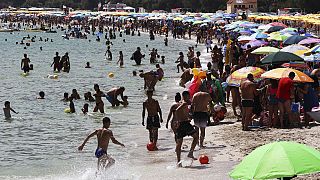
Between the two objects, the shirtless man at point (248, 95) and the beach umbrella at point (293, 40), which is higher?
the beach umbrella at point (293, 40)

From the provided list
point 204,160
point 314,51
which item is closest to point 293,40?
point 314,51

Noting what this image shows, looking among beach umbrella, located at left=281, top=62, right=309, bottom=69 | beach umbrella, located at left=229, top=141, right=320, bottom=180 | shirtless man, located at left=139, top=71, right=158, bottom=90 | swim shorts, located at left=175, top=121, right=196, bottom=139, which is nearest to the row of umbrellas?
beach umbrella, located at left=281, top=62, right=309, bottom=69

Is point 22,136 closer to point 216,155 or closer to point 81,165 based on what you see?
point 81,165

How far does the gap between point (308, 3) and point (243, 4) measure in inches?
359

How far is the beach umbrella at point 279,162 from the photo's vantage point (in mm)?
5977

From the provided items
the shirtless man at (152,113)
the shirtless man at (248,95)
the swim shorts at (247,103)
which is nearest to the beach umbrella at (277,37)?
the shirtless man at (248,95)

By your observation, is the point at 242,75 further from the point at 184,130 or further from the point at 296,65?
the point at 184,130

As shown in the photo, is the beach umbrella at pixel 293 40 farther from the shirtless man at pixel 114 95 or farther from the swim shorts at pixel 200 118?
the swim shorts at pixel 200 118

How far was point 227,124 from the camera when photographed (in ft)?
49.1

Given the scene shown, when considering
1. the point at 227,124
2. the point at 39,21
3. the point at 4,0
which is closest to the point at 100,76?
the point at 227,124

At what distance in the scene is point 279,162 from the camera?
611 cm

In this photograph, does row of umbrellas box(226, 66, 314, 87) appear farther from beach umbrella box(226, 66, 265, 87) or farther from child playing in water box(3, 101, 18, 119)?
child playing in water box(3, 101, 18, 119)

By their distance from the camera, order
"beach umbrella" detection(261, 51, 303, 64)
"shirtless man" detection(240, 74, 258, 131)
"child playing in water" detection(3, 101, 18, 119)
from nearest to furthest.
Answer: "shirtless man" detection(240, 74, 258, 131) → "beach umbrella" detection(261, 51, 303, 64) → "child playing in water" detection(3, 101, 18, 119)

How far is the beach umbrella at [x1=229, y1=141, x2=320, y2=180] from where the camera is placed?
19.6ft
